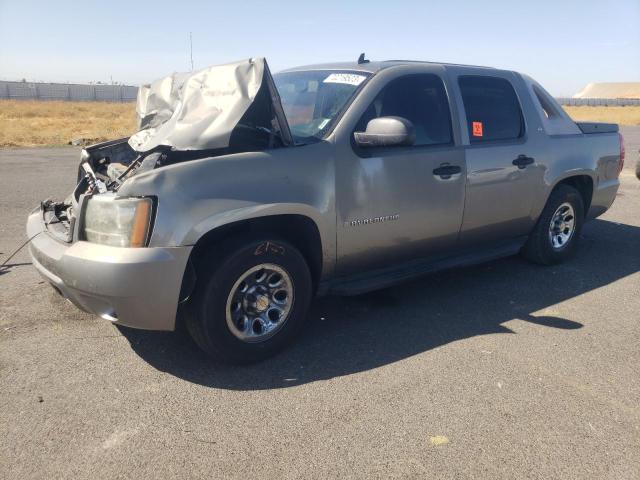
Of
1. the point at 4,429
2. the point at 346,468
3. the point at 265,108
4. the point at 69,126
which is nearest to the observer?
the point at 346,468

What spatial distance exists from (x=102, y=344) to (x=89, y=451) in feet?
3.81

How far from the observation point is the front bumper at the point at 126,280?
113 inches

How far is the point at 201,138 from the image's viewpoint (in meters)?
3.24

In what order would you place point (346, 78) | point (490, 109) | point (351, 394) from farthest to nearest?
point (490, 109)
point (346, 78)
point (351, 394)

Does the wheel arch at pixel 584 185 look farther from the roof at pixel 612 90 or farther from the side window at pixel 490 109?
the roof at pixel 612 90

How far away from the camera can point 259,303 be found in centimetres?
339

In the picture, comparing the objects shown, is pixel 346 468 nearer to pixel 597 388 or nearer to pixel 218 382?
pixel 218 382

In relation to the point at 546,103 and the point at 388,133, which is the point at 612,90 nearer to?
the point at 546,103

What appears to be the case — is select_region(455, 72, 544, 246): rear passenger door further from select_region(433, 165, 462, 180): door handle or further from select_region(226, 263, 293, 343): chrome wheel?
select_region(226, 263, 293, 343): chrome wheel

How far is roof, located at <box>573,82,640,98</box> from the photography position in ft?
544

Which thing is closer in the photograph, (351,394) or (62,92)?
(351,394)

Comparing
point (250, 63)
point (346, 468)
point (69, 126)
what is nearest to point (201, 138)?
point (250, 63)

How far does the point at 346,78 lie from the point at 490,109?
1.41 meters

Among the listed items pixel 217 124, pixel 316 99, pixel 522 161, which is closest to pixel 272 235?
pixel 217 124
